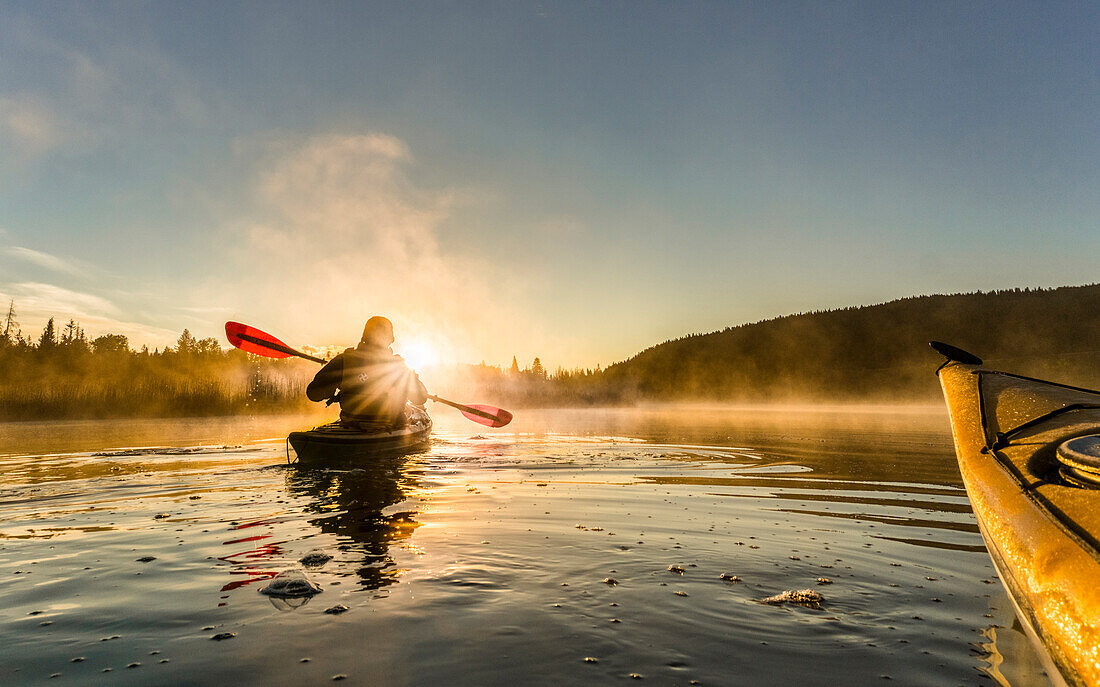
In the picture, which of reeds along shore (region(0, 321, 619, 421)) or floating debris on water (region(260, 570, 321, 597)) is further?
reeds along shore (region(0, 321, 619, 421))

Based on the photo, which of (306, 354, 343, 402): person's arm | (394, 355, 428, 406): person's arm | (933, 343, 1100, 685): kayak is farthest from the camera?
(394, 355, 428, 406): person's arm

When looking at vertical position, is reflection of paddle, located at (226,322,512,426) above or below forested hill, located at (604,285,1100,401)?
below

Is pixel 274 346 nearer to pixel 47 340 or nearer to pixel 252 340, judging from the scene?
pixel 252 340

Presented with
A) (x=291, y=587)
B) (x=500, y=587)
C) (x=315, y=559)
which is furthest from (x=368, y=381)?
(x=500, y=587)

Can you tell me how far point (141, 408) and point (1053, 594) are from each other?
7182 centimetres

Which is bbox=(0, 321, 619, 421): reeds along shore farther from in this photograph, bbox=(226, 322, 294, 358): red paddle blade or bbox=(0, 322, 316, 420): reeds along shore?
bbox=(226, 322, 294, 358): red paddle blade

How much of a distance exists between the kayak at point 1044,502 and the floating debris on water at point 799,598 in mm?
1256

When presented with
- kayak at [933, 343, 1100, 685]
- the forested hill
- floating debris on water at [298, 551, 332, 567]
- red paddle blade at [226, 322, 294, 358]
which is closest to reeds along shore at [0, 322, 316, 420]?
red paddle blade at [226, 322, 294, 358]

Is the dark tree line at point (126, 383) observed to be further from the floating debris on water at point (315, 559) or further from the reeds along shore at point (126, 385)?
the floating debris on water at point (315, 559)

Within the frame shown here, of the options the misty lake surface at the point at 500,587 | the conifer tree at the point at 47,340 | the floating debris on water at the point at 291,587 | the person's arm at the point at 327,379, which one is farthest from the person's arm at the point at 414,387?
the conifer tree at the point at 47,340

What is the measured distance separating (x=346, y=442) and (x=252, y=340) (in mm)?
5780

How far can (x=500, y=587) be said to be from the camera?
4.80m

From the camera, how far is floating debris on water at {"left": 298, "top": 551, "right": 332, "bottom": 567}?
18.1ft

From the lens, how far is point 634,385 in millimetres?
162625
